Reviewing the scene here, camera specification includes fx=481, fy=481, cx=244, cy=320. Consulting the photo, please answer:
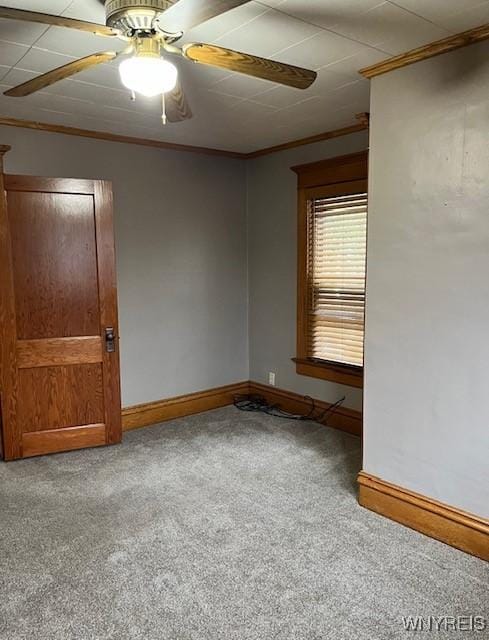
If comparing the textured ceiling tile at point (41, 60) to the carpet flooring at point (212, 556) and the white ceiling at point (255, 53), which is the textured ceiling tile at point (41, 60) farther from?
the carpet flooring at point (212, 556)

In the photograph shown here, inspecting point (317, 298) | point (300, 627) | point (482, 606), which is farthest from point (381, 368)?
point (317, 298)

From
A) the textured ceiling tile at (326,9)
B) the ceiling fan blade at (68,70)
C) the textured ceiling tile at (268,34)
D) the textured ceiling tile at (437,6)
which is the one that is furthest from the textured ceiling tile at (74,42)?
the textured ceiling tile at (437,6)

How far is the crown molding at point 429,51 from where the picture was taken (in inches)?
83.3

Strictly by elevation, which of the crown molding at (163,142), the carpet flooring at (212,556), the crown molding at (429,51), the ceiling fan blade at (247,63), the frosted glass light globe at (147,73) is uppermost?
the crown molding at (163,142)

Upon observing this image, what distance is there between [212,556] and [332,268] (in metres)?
2.51

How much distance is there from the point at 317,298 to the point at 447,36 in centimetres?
235

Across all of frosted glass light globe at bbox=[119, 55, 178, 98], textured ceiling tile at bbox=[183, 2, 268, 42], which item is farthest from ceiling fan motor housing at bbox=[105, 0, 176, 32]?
textured ceiling tile at bbox=[183, 2, 268, 42]

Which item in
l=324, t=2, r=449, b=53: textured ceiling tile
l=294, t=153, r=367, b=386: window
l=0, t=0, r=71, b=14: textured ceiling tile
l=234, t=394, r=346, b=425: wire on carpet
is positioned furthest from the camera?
l=234, t=394, r=346, b=425: wire on carpet

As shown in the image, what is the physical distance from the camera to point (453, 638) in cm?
183

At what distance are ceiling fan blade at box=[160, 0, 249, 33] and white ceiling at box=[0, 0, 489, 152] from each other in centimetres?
44

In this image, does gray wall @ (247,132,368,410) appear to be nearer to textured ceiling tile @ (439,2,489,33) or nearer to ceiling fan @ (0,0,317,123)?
textured ceiling tile @ (439,2,489,33)

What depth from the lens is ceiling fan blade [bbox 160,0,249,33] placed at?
1.45 metres

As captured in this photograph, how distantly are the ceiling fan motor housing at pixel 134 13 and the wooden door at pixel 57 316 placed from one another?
6.50ft

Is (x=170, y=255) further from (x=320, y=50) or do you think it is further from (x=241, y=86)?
(x=320, y=50)
